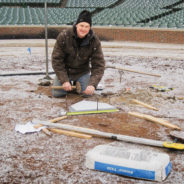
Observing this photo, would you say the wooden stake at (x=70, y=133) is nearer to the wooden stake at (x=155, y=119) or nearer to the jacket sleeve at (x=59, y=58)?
the wooden stake at (x=155, y=119)

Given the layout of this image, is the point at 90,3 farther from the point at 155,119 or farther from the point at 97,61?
the point at 155,119

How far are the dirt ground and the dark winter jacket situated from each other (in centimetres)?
60

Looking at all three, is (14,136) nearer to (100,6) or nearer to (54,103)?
(54,103)

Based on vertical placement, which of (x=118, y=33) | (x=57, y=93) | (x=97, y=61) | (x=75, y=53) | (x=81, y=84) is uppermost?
(x=118, y=33)

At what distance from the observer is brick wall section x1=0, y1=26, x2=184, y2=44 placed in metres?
14.0

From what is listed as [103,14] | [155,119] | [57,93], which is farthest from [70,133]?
[103,14]

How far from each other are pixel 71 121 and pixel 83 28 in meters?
1.48

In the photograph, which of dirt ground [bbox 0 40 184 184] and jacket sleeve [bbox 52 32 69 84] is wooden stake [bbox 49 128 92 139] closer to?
dirt ground [bbox 0 40 184 184]

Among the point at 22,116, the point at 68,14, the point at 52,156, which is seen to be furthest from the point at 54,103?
the point at 68,14

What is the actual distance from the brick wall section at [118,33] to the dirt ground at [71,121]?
5.36 metres

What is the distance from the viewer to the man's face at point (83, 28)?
4.57 meters

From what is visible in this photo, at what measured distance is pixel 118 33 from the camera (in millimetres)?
14484

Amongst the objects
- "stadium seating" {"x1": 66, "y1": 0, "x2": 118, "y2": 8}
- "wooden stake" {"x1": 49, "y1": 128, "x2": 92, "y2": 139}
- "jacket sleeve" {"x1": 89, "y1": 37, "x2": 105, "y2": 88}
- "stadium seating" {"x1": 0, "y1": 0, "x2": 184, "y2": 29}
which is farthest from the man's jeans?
"stadium seating" {"x1": 66, "y1": 0, "x2": 118, "y2": 8}

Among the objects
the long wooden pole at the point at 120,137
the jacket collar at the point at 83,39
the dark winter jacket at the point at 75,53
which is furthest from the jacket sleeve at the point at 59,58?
the long wooden pole at the point at 120,137
